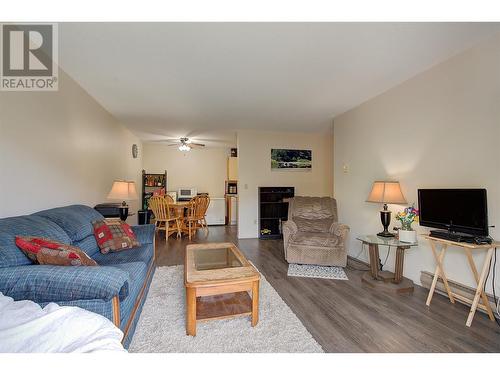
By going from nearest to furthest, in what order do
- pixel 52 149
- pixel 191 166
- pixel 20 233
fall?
pixel 20 233 → pixel 52 149 → pixel 191 166

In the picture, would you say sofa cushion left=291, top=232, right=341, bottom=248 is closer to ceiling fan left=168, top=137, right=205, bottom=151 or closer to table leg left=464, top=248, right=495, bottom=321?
table leg left=464, top=248, right=495, bottom=321

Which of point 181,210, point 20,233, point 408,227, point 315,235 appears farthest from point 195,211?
point 408,227

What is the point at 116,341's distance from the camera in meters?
0.86

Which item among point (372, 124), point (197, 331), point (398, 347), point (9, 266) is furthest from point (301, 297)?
point (372, 124)

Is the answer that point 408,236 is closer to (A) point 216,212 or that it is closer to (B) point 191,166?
(A) point 216,212

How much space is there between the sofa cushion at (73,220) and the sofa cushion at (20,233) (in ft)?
0.38

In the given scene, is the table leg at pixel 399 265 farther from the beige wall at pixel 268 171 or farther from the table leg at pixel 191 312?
the beige wall at pixel 268 171

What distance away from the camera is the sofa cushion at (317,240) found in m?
3.19

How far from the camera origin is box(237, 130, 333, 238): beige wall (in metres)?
5.20

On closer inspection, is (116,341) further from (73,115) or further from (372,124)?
(372,124)

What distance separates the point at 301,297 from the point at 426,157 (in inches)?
79.2

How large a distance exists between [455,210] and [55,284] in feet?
9.76

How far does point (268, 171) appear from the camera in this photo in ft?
17.5
